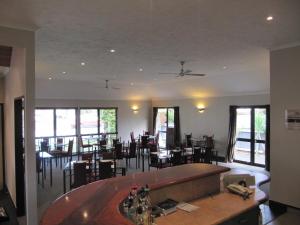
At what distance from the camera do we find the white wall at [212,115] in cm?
934

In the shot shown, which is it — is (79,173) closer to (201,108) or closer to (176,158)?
(176,158)

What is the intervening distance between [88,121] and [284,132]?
8.94 meters

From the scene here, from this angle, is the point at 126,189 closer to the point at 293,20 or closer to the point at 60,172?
the point at 293,20

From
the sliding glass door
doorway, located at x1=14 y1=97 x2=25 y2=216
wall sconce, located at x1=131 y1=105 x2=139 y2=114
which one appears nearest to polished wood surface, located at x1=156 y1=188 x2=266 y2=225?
doorway, located at x1=14 y1=97 x2=25 y2=216

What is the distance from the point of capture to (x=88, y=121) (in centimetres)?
1182

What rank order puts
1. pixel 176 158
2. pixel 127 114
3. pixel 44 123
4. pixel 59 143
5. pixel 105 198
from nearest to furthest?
pixel 105 198 → pixel 176 158 → pixel 59 143 → pixel 44 123 → pixel 127 114

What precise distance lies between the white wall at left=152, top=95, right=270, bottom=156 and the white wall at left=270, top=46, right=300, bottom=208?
3.82 metres

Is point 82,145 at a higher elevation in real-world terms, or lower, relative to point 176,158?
lower

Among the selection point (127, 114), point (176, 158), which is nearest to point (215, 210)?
point (176, 158)

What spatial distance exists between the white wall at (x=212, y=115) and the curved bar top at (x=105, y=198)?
272 inches

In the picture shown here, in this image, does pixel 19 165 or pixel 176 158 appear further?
pixel 176 158

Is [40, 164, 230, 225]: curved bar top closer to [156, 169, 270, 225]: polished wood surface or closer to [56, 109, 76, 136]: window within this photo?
[156, 169, 270, 225]: polished wood surface

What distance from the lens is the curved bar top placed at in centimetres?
159

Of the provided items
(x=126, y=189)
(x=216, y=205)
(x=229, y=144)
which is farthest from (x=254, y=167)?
(x=126, y=189)
